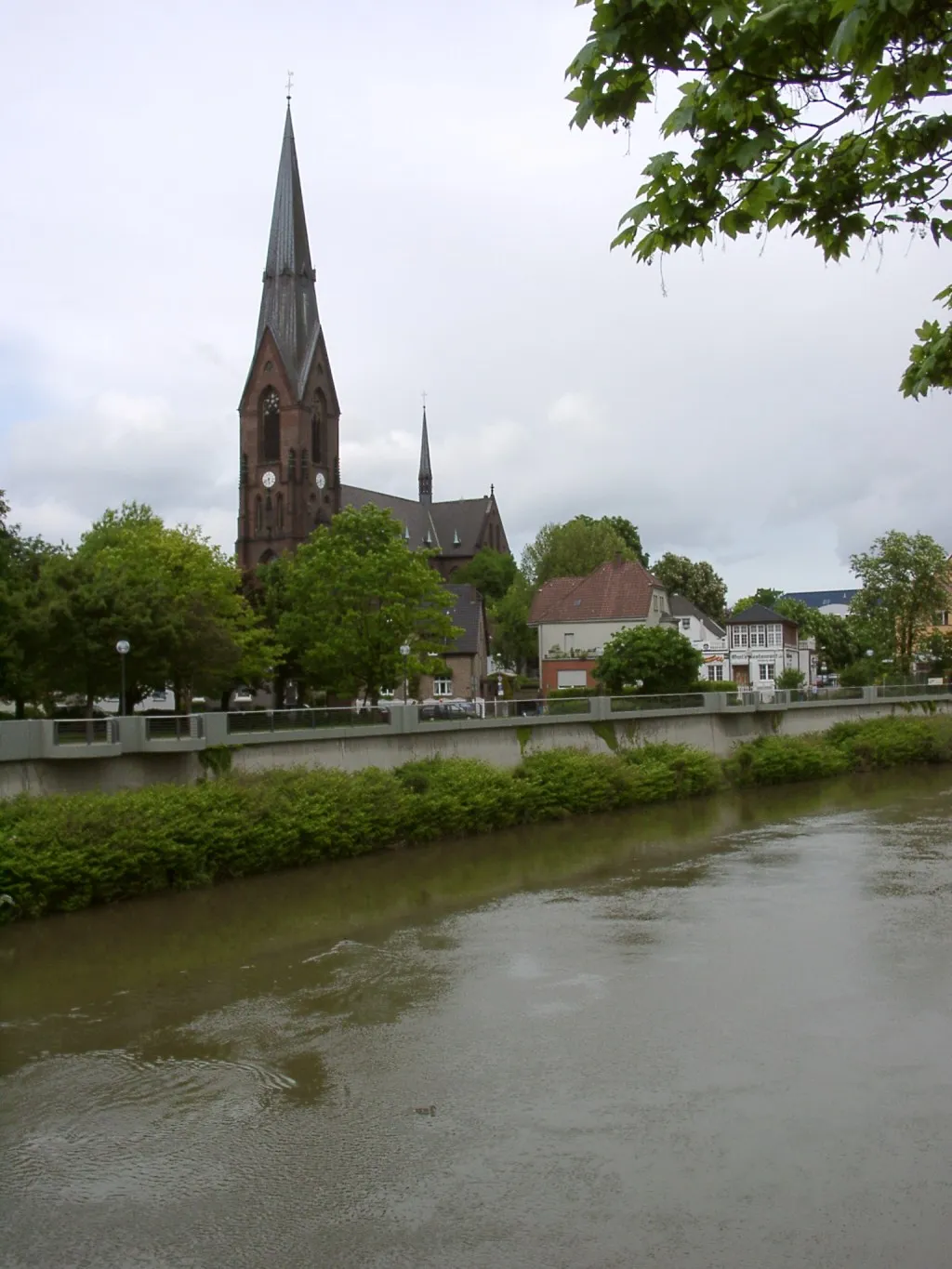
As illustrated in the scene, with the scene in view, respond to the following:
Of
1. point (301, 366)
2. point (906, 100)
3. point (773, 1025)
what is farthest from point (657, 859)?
point (301, 366)

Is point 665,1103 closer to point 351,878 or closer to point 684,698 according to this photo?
point 351,878

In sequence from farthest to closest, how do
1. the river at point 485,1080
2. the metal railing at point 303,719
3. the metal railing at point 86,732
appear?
the metal railing at point 303,719
the metal railing at point 86,732
the river at point 485,1080

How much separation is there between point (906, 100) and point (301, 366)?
3466 inches

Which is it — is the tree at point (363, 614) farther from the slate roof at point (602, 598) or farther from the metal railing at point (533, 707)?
the slate roof at point (602, 598)

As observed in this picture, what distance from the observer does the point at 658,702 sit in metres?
43.2

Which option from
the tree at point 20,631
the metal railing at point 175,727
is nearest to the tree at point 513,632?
the tree at point 20,631

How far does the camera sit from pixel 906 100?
20.9 feet

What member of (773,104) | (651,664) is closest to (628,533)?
(651,664)

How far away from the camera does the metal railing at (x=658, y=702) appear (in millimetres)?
41531

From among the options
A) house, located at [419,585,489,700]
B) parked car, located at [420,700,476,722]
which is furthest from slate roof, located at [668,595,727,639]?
parked car, located at [420,700,476,722]

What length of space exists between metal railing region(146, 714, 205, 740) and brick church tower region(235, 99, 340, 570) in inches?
2528

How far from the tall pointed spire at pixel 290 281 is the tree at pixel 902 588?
43.3 m

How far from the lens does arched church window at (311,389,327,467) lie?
93812mm

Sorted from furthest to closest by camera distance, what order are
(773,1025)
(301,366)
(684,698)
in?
(301,366), (684,698), (773,1025)
